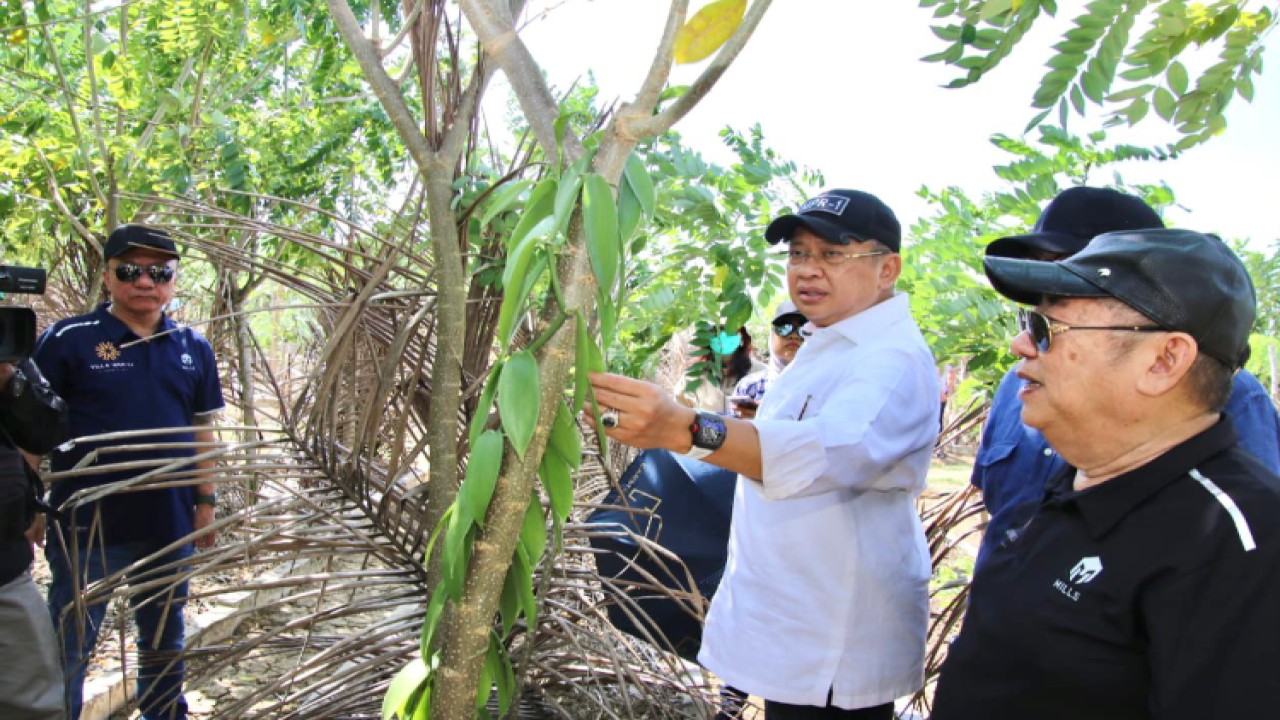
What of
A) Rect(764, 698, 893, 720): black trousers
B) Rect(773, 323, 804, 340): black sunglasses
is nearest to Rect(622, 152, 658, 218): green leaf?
Rect(764, 698, 893, 720): black trousers

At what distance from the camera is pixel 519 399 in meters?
1.19

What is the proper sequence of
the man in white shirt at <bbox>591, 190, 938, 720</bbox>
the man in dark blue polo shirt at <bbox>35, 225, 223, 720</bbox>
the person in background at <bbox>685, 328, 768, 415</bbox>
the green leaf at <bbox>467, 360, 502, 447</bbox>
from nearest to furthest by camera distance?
the green leaf at <bbox>467, 360, 502, 447</bbox> < the man in white shirt at <bbox>591, 190, 938, 720</bbox> < the man in dark blue polo shirt at <bbox>35, 225, 223, 720</bbox> < the person in background at <bbox>685, 328, 768, 415</bbox>

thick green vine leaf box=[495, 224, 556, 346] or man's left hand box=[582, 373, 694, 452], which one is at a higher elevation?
thick green vine leaf box=[495, 224, 556, 346]

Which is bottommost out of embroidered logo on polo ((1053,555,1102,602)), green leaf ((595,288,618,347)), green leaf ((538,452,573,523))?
embroidered logo on polo ((1053,555,1102,602))

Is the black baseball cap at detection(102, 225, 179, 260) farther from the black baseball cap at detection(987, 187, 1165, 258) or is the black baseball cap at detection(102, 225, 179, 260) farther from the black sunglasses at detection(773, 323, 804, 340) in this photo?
the black baseball cap at detection(987, 187, 1165, 258)

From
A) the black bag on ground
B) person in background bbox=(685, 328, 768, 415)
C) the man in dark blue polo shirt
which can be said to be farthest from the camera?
person in background bbox=(685, 328, 768, 415)

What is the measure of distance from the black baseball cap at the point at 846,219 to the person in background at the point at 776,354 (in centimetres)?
126

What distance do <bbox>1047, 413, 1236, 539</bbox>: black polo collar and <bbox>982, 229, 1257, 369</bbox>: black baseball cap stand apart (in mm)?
121

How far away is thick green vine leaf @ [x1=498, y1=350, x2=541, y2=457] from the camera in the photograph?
1.19m

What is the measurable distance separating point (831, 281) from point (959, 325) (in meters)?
1.05

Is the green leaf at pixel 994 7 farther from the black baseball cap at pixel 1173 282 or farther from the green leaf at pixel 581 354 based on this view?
the green leaf at pixel 581 354

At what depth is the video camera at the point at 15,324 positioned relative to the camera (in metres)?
2.45

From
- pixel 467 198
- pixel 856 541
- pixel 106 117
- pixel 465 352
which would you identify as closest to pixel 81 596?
pixel 465 352

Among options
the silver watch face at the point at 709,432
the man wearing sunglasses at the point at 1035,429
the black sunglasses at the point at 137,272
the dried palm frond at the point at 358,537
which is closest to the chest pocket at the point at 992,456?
the man wearing sunglasses at the point at 1035,429
